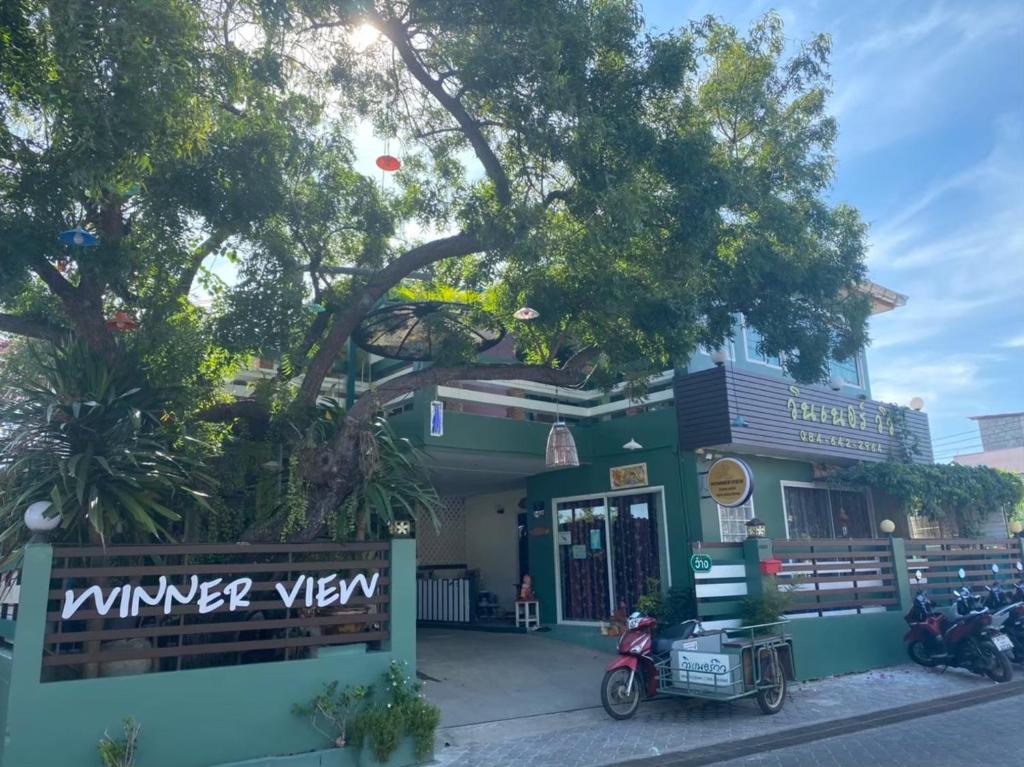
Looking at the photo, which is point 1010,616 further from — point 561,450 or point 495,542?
point 495,542

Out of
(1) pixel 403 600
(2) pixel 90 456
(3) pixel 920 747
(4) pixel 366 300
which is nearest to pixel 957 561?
(3) pixel 920 747

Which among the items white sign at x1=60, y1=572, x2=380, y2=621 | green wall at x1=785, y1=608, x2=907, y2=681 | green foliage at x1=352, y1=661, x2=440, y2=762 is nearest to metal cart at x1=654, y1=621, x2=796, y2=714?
green wall at x1=785, y1=608, x2=907, y2=681

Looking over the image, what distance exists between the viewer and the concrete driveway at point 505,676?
8804 mm

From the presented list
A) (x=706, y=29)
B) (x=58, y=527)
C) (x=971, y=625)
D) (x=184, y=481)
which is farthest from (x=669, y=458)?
(x=58, y=527)

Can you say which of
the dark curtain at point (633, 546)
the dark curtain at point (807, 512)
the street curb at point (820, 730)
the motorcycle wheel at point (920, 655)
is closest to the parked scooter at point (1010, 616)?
the motorcycle wheel at point (920, 655)

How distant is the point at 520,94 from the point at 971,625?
29.5 ft

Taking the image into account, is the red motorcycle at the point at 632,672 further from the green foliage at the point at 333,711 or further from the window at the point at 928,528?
the window at the point at 928,528

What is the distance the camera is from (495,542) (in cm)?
1636

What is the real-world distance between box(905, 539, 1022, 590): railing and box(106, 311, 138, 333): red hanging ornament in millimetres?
11519

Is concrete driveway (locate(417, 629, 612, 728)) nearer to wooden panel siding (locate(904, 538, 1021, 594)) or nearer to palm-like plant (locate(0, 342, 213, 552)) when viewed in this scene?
palm-like plant (locate(0, 342, 213, 552))

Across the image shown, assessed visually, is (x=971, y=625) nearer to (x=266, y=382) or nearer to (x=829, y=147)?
(x=829, y=147)

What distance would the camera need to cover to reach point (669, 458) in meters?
12.1

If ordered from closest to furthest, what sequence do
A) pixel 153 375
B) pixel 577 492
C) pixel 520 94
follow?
pixel 153 375 < pixel 520 94 < pixel 577 492

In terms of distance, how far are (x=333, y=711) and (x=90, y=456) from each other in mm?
3025
